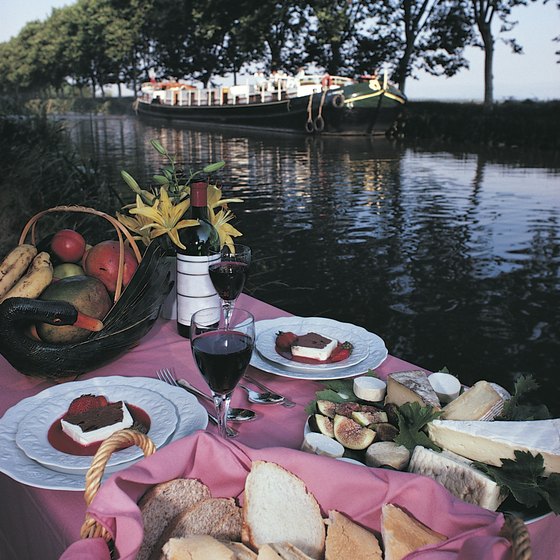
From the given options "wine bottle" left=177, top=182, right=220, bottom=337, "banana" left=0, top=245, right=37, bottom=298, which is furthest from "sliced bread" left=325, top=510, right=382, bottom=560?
"banana" left=0, top=245, right=37, bottom=298

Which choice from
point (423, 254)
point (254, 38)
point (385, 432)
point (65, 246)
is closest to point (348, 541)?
point (385, 432)

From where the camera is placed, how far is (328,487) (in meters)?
0.90

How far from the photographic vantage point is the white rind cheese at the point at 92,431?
128 cm

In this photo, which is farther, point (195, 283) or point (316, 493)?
point (195, 283)

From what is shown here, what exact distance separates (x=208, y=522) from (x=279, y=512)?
0.35 ft

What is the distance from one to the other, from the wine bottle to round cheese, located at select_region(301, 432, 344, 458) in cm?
78

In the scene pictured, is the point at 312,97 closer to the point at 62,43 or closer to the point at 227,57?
the point at 227,57

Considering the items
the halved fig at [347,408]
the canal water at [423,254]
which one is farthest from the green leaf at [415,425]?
the canal water at [423,254]

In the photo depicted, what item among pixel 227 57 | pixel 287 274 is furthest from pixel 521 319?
pixel 227 57

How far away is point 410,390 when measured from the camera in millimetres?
1302

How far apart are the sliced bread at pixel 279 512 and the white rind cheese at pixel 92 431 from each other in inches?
17.9

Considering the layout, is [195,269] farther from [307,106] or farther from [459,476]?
[307,106]

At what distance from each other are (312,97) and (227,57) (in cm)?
2746

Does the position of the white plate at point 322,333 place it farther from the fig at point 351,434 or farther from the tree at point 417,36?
the tree at point 417,36
